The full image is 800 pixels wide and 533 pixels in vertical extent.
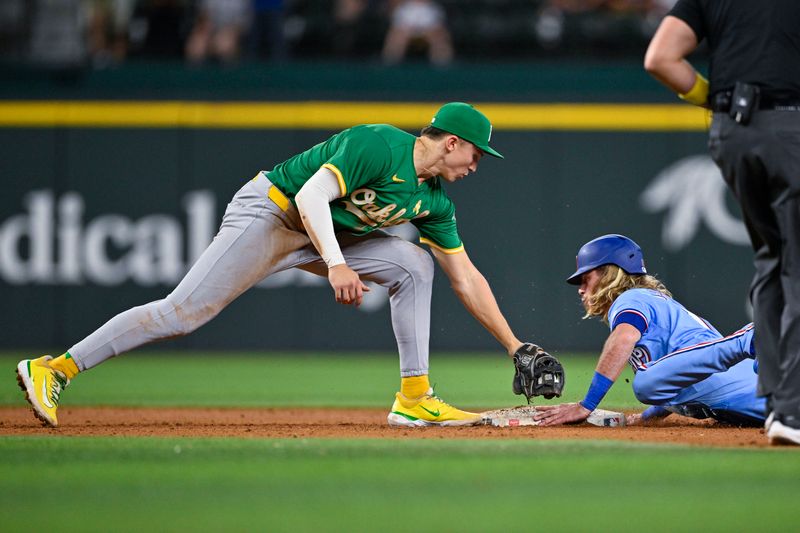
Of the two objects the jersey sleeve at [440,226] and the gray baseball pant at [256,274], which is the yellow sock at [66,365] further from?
the jersey sleeve at [440,226]

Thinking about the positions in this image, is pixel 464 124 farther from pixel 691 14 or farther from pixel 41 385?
pixel 41 385

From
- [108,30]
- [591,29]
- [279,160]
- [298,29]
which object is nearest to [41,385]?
[279,160]

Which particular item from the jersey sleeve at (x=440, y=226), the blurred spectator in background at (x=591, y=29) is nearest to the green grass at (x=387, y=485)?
the jersey sleeve at (x=440, y=226)

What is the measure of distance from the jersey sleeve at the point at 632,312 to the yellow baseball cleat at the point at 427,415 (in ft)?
2.88

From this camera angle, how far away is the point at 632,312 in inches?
223

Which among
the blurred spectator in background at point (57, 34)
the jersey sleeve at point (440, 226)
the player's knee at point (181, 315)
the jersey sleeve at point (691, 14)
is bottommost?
the player's knee at point (181, 315)

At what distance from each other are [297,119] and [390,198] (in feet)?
23.2

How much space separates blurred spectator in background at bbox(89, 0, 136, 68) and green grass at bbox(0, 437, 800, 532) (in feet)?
28.5

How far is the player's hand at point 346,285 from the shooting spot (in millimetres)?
5312

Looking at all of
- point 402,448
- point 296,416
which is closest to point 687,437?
point 402,448

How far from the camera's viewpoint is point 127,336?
567 centimetres

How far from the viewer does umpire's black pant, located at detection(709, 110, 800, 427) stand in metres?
4.64

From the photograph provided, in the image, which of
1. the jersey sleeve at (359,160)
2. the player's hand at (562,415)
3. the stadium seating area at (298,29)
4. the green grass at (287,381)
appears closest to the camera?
the jersey sleeve at (359,160)

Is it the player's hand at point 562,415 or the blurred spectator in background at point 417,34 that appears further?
the blurred spectator in background at point 417,34
